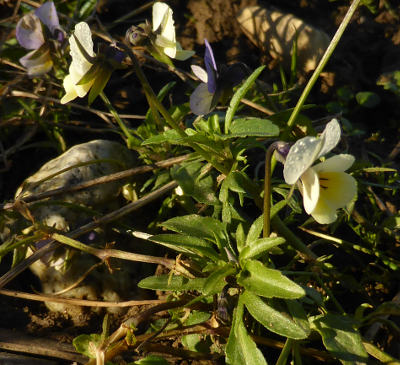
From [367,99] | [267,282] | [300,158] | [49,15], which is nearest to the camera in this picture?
[300,158]

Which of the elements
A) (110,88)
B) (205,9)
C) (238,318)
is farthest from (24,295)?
(205,9)

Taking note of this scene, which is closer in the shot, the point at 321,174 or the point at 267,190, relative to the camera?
the point at 321,174

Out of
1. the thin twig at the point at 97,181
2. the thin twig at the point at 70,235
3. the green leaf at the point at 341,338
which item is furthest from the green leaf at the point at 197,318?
the thin twig at the point at 97,181

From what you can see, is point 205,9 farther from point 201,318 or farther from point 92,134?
point 201,318

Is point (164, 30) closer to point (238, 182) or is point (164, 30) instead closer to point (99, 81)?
point (99, 81)

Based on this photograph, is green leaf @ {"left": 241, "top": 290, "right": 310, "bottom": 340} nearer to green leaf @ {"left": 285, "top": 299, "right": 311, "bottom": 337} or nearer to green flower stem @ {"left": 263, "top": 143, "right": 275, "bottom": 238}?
green leaf @ {"left": 285, "top": 299, "right": 311, "bottom": 337}

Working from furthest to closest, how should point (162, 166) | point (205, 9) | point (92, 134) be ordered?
point (205, 9)
point (92, 134)
point (162, 166)

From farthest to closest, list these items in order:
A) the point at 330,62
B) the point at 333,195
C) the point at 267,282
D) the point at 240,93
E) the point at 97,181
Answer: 1. the point at 330,62
2. the point at 97,181
3. the point at 240,93
4. the point at 267,282
5. the point at 333,195

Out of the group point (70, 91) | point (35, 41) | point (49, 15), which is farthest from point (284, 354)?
point (49, 15)
